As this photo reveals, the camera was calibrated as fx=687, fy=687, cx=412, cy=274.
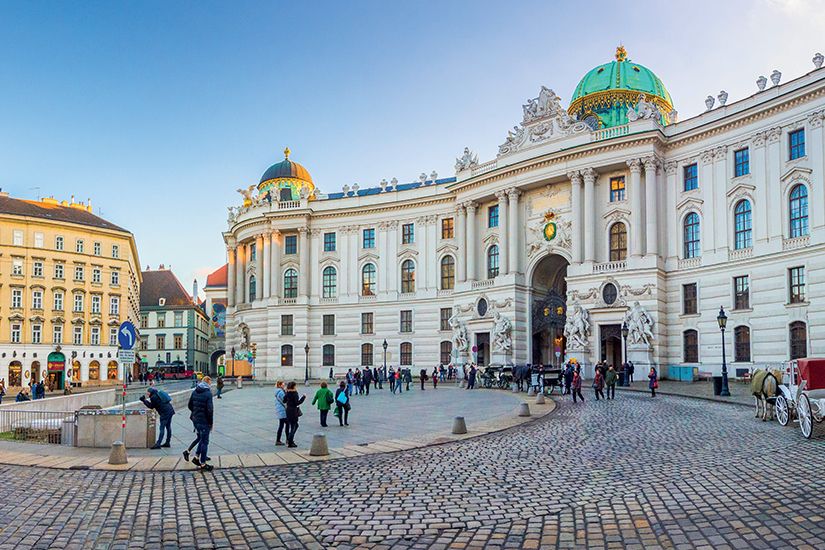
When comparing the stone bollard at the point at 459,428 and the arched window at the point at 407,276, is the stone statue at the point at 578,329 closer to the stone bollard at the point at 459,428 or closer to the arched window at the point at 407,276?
the arched window at the point at 407,276

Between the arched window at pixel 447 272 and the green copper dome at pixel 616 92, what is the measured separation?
663 inches

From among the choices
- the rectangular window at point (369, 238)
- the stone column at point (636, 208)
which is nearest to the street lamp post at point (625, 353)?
the stone column at point (636, 208)

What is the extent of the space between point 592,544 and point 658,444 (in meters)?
8.31

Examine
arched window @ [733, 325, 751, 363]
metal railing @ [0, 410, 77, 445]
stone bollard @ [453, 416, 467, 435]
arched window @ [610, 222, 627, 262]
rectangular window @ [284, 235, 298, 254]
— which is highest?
rectangular window @ [284, 235, 298, 254]

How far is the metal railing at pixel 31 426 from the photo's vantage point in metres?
20.2

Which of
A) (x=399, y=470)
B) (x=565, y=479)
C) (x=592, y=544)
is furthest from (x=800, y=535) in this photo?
(x=399, y=470)

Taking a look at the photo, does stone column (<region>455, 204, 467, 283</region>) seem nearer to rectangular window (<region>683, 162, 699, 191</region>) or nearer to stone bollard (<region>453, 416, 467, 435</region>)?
rectangular window (<region>683, 162, 699, 191</region>)

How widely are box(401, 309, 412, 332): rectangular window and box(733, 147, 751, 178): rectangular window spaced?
30488mm

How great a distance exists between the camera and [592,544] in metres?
8.05

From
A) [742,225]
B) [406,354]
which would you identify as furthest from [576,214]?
[406,354]

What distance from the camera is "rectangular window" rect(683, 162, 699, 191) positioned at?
154 ft

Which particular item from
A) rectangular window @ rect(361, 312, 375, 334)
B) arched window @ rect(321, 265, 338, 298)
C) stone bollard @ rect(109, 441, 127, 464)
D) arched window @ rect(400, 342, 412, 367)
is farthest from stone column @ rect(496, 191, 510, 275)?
stone bollard @ rect(109, 441, 127, 464)

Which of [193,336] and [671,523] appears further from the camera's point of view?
[193,336]

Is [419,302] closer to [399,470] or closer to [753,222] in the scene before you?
[753,222]
